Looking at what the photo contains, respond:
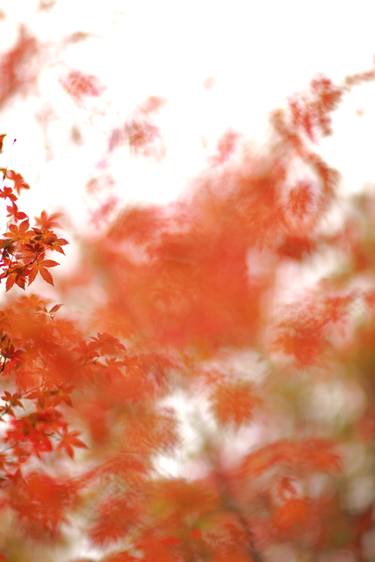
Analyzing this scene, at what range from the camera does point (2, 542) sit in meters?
3.51

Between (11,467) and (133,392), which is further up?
(133,392)

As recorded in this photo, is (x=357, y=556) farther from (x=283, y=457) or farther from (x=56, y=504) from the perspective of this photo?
(x=56, y=504)

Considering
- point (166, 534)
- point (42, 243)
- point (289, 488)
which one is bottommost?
point (166, 534)

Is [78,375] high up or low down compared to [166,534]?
up

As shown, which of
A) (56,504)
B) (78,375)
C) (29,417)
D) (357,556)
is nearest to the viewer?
(29,417)

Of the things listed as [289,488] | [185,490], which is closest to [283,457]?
[289,488]

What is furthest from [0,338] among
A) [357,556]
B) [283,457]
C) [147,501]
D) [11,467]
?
[357,556]

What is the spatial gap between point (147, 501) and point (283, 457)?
2.24ft

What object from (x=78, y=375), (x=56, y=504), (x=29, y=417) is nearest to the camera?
(x=29, y=417)

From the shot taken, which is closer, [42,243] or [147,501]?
[42,243]

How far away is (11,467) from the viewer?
8.57ft

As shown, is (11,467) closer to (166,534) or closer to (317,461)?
(166,534)

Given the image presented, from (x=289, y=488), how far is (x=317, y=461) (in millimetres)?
190

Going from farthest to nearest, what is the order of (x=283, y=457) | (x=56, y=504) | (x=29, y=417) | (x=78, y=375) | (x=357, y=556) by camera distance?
(x=357, y=556) → (x=283, y=457) → (x=56, y=504) → (x=78, y=375) → (x=29, y=417)
